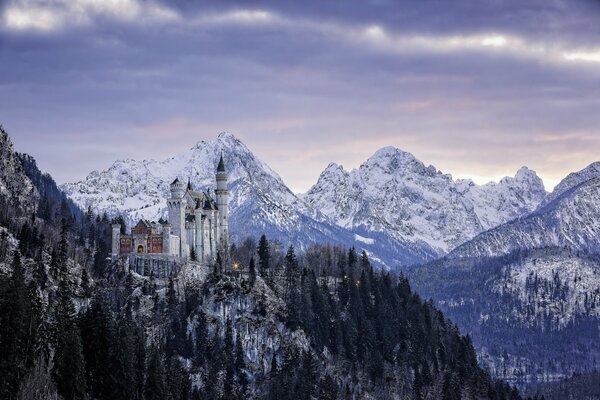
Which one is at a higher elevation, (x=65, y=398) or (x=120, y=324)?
(x=120, y=324)

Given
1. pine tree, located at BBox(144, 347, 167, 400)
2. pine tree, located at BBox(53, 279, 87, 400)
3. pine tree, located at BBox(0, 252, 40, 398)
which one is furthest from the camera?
pine tree, located at BBox(144, 347, 167, 400)

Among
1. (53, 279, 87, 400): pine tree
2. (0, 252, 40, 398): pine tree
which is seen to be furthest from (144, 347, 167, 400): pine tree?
(0, 252, 40, 398): pine tree

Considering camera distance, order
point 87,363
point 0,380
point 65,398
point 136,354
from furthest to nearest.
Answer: point 136,354 < point 87,363 < point 65,398 < point 0,380

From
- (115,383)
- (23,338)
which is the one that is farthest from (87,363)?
(23,338)

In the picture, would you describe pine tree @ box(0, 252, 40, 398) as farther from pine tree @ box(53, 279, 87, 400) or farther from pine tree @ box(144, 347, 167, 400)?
pine tree @ box(144, 347, 167, 400)

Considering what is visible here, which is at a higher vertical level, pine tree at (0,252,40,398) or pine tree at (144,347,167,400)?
pine tree at (0,252,40,398)

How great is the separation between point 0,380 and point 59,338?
16.9 m

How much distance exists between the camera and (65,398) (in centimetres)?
16025

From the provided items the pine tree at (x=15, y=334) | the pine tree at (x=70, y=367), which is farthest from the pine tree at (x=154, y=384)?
the pine tree at (x=15, y=334)

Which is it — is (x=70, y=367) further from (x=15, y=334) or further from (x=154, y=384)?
(x=154, y=384)

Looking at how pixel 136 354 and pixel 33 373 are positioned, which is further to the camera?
pixel 136 354

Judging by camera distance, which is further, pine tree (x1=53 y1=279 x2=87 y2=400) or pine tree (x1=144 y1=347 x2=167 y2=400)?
pine tree (x1=144 y1=347 x2=167 y2=400)

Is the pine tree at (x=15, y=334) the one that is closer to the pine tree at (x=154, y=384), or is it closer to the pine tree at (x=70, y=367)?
the pine tree at (x=70, y=367)

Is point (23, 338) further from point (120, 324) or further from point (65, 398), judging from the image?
point (120, 324)
